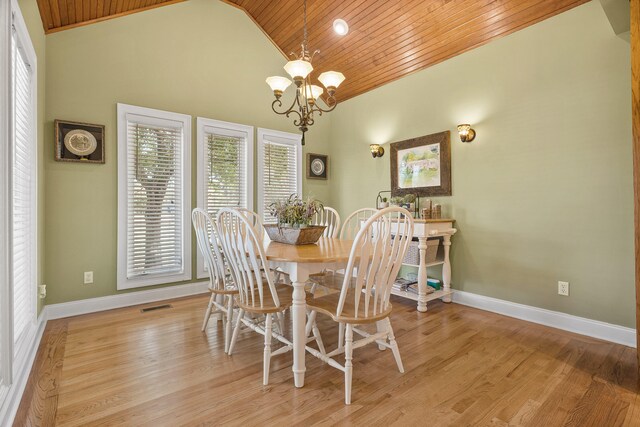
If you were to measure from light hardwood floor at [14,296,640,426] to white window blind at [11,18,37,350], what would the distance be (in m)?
0.36

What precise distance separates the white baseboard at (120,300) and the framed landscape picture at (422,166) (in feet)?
9.00

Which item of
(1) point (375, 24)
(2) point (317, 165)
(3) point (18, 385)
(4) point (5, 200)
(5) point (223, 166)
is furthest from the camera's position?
(2) point (317, 165)

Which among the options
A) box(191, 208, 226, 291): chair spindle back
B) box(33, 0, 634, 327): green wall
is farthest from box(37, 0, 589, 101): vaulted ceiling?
box(191, 208, 226, 291): chair spindle back

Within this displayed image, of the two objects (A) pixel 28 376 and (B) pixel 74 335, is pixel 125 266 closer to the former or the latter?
(B) pixel 74 335

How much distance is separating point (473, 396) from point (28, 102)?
3601mm

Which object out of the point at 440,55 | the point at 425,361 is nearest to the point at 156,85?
the point at 440,55

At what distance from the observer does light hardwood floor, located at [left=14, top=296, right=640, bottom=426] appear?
160 centimetres

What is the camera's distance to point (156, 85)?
3578 millimetres

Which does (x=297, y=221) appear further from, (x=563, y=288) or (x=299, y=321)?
(x=563, y=288)

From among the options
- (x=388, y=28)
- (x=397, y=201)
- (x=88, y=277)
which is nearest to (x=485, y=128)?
(x=397, y=201)

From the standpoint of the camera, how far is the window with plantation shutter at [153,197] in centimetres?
337

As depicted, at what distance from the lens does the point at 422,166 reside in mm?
3801

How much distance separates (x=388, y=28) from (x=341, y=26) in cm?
55

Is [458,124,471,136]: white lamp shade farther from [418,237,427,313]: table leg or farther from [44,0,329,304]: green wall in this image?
[44,0,329,304]: green wall
